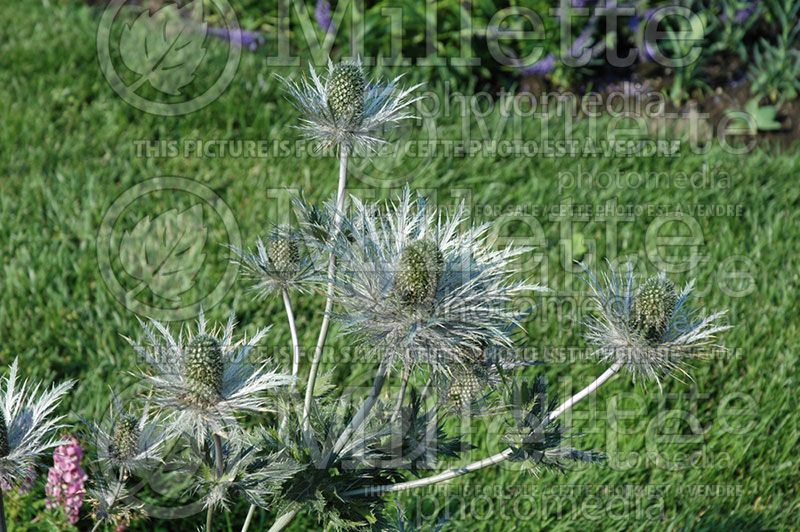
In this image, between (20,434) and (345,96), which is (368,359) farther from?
(20,434)

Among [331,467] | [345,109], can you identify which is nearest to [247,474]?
[331,467]

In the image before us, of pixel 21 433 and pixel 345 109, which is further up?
pixel 345 109

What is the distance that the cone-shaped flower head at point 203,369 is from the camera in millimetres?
1547

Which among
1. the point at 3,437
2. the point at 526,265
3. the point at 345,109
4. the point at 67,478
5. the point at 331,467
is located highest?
the point at 345,109

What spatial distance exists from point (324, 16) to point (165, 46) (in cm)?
87

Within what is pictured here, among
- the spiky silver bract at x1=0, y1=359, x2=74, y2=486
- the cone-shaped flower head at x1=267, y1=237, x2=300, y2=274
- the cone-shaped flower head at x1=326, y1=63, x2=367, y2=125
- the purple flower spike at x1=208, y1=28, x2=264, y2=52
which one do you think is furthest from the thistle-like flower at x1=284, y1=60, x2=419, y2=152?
the purple flower spike at x1=208, y1=28, x2=264, y2=52

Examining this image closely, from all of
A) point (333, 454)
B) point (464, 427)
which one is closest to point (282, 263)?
point (333, 454)

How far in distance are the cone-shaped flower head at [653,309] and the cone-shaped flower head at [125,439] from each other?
971mm

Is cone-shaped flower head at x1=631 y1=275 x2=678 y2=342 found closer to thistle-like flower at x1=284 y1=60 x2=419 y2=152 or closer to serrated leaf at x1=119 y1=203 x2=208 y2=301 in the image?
thistle-like flower at x1=284 y1=60 x2=419 y2=152

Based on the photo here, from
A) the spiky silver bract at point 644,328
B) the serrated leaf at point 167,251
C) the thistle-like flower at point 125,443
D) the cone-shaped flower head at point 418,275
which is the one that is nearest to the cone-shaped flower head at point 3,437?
the thistle-like flower at point 125,443

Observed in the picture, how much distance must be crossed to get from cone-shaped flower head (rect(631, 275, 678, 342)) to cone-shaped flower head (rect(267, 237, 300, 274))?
0.70 meters

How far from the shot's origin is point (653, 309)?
1.66m

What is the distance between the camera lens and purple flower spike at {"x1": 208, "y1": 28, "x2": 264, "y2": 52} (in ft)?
16.8

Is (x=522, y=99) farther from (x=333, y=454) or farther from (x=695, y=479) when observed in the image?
(x=333, y=454)
